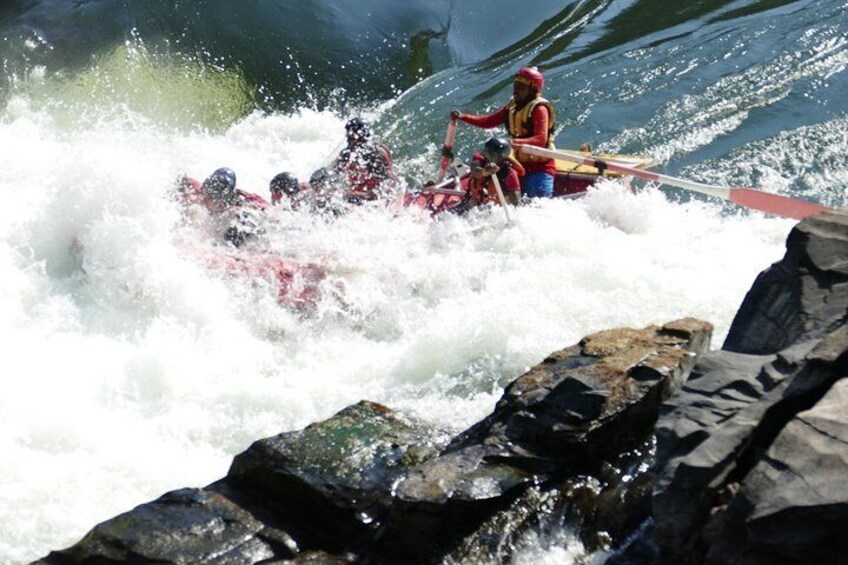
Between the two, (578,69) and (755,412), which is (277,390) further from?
(578,69)

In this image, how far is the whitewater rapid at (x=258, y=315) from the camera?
7223 millimetres

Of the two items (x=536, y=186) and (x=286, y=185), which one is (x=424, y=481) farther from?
(x=536, y=186)

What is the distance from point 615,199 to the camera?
1052 centimetres

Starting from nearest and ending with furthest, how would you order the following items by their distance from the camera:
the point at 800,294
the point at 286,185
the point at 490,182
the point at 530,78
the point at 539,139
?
the point at 800,294, the point at 490,182, the point at 286,185, the point at 539,139, the point at 530,78

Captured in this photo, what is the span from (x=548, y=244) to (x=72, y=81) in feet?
29.4

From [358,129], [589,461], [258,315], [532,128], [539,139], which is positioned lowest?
[589,461]

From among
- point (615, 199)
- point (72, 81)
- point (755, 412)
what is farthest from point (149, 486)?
point (72, 81)

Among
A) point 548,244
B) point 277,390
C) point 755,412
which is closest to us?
point 755,412

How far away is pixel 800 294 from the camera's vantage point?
5.19 m

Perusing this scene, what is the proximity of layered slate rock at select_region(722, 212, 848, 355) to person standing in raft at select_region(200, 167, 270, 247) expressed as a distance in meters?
5.46

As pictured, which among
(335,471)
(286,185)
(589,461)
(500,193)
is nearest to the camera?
(589,461)

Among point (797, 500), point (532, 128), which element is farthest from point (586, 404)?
point (532, 128)

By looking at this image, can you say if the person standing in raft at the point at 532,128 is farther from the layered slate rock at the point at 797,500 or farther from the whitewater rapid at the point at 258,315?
the layered slate rock at the point at 797,500

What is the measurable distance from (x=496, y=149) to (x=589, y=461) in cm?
486
